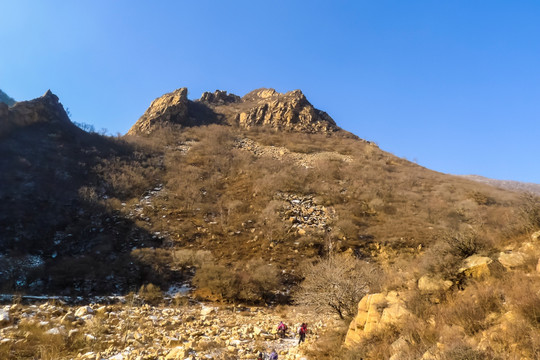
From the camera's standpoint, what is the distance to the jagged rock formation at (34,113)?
79.0 feet

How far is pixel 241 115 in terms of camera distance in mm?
44812

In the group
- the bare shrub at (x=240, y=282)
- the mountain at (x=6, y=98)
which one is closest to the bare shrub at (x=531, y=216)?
the bare shrub at (x=240, y=282)

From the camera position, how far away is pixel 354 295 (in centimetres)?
737

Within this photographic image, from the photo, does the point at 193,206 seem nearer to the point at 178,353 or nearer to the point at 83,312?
the point at 83,312

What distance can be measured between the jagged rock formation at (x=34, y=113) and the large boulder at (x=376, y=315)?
2974cm

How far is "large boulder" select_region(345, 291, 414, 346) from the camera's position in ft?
16.7

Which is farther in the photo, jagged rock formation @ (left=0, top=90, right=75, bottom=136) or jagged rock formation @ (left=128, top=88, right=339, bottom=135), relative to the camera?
jagged rock formation @ (left=128, top=88, right=339, bottom=135)

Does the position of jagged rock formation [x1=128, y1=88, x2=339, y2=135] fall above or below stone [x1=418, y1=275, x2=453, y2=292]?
above

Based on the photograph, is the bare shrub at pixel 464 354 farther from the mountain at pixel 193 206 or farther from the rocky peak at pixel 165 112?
the rocky peak at pixel 165 112

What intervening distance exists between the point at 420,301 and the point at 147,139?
1361 inches

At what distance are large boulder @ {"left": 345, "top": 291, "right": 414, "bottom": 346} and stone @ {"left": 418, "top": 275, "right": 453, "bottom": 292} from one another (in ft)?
1.67

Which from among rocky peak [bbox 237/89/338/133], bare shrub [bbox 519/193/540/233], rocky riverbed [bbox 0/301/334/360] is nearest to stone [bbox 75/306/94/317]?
rocky riverbed [bbox 0/301/334/360]

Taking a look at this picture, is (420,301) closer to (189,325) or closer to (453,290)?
(453,290)

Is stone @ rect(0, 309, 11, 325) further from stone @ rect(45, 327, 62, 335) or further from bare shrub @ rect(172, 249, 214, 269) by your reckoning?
bare shrub @ rect(172, 249, 214, 269)
